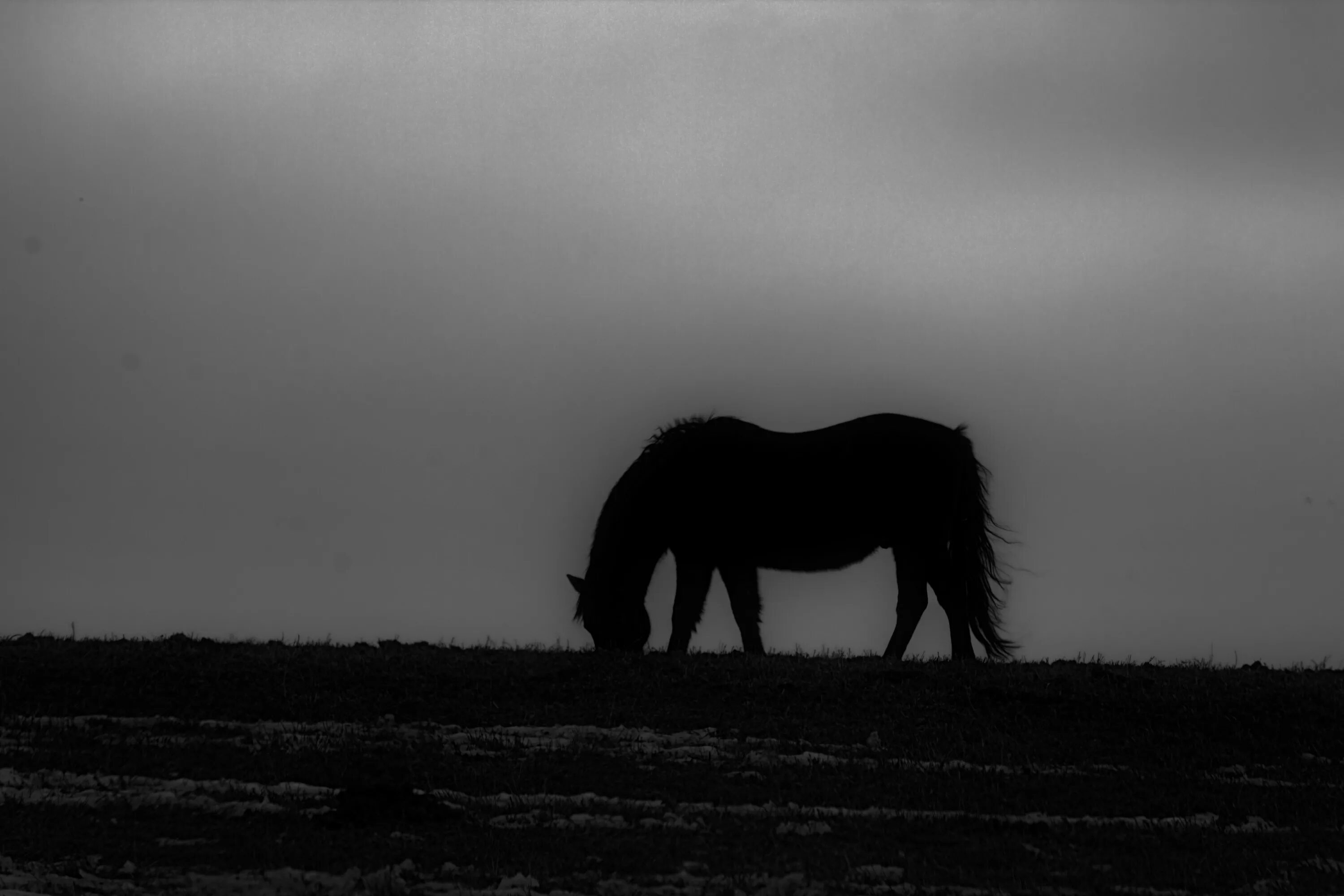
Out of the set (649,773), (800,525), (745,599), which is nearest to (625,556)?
(745,599)

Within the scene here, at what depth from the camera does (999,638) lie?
17906 mm

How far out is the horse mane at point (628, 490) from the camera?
17.9 metres

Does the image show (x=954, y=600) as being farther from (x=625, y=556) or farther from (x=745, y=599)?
(x=625, y=556)

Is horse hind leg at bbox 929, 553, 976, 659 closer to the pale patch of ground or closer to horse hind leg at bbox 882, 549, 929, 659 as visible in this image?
horse hind leg at bbox 882, 549, 929, 659

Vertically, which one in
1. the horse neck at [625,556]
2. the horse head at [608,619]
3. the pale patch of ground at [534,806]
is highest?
the horse neck at [625,556]

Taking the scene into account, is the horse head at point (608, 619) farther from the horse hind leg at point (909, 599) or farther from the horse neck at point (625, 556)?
the horse hind leg at point (909, 599)

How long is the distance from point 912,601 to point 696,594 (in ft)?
8.51

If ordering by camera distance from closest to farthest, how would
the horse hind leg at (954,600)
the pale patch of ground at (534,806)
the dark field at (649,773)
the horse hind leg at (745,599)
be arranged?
1. the dark field at (649,773)
2. the pale patch of ground at (534,806)
3. the horse hind leg at (954,600)
4. the horse hind leg at (745,599)

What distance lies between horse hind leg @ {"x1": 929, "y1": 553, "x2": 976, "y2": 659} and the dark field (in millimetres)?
1355

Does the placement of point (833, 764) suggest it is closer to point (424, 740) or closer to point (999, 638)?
point (424, 740)

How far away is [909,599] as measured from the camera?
702 inches

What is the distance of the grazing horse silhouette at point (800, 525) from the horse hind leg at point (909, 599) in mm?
17

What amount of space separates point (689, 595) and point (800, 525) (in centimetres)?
159

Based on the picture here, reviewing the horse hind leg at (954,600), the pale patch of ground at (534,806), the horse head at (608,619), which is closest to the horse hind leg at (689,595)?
the horse head at (608,619)
